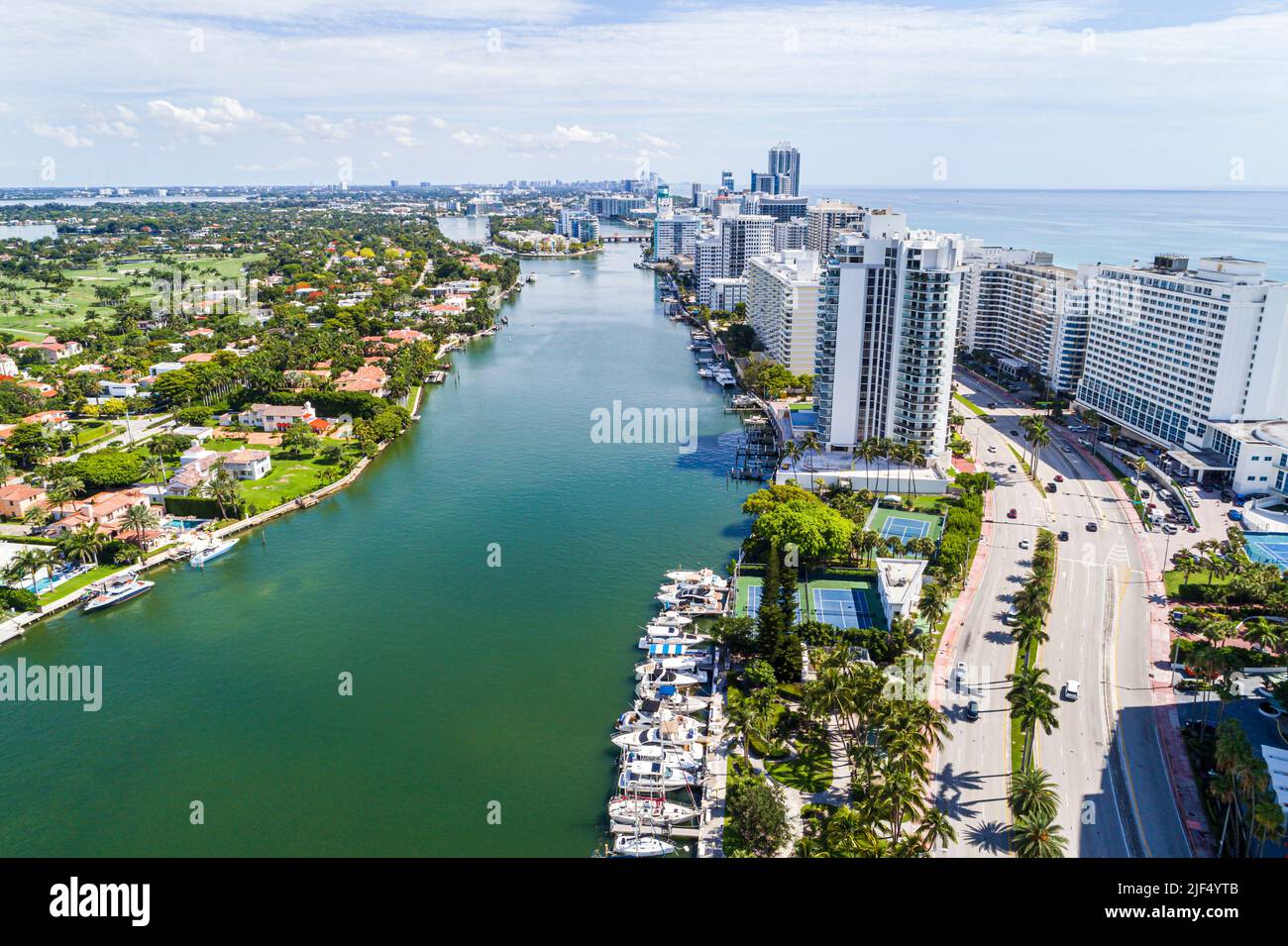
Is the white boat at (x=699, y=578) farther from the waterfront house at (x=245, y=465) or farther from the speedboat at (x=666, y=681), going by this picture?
the waterfront house at (x=245, y=465)

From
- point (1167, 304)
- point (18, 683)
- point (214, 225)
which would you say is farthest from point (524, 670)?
point (214, 225)

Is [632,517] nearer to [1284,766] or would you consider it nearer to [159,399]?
[1284,766]

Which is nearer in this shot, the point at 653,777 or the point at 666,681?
the point at 653,777

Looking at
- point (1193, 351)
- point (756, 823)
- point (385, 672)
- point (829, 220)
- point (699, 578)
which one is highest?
point (829, 220)

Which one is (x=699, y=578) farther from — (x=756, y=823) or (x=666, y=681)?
(x=756, y=823)

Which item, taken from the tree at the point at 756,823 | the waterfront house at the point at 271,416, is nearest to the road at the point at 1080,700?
the tree at the point at 756,823

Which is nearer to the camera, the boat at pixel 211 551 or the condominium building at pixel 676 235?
the boat at pixel 211 551

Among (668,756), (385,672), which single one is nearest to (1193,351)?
(668,756)
